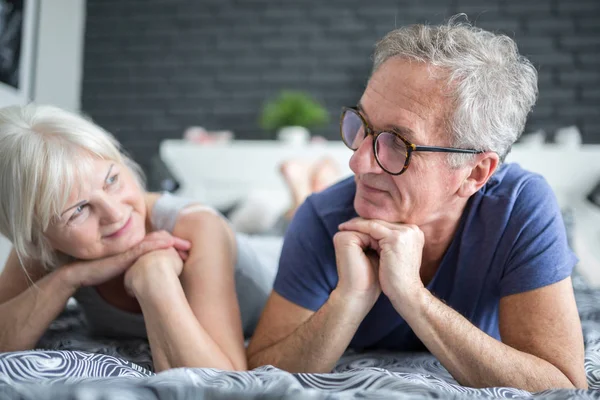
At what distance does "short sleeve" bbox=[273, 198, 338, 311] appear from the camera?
1402mm

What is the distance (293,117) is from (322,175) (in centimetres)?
72

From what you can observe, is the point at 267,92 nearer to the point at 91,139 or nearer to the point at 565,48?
the point at 565,48

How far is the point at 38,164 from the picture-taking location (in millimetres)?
1286

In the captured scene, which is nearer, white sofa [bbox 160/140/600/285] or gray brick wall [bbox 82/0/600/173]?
white sofa [bbox 160/140/600/285]

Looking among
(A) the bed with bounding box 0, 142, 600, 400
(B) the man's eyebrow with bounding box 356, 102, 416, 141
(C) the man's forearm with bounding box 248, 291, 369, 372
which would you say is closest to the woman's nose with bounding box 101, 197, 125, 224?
(A) the bed with bounding box 0, 142, 600, 400

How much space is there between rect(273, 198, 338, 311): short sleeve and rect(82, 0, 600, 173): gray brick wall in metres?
2.89

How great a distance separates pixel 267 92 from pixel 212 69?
0.44 metres

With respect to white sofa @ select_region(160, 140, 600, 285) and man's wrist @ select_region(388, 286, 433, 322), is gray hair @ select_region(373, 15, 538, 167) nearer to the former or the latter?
man's wrist @ select_region(388, 286, 433, 322)

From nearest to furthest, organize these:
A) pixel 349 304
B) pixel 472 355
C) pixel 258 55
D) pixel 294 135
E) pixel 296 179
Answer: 1. pixel 472 355
2. pixel 349 304
3. pixel 296 179
4. pixel 294 135
5. pixel 258 55

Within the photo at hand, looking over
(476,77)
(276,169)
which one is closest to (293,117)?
(276,169)

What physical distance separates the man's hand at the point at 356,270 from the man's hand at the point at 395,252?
18mm

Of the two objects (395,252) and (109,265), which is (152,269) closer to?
(109,265)

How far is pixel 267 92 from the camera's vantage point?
436cm

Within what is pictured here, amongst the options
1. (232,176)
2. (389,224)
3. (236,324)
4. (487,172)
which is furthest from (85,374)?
(232,176)
